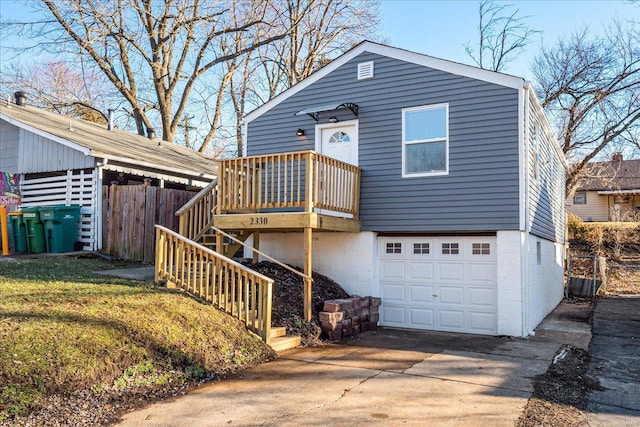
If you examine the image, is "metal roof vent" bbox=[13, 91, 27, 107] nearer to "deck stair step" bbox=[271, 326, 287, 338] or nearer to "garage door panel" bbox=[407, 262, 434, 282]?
"deck stair step" bbox=[271, 326, 287, 338]

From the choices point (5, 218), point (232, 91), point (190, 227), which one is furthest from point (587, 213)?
point (5, 218)

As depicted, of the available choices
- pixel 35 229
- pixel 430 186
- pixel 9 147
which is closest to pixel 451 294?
pixel 430 186

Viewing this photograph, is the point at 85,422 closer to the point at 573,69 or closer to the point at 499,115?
the point at 499,115

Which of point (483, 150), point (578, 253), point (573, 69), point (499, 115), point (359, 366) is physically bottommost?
point (359, 366)

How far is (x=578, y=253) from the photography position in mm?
19984

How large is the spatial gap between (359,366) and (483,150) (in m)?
4.89

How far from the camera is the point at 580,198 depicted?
3128 cm

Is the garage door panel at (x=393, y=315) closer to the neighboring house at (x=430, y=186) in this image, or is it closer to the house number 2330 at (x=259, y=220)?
the neighboring house at (x=430, y=186)

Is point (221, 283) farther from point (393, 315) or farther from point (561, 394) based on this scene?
point (561, 394)

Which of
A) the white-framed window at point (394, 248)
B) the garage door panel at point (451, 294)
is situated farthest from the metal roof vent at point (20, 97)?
the garage door panel at point (451, 294)

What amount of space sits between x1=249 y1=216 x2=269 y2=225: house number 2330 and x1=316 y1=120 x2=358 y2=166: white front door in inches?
105

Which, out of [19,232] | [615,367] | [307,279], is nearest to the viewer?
[615,367]

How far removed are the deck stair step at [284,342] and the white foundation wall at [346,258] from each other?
273 centimetres

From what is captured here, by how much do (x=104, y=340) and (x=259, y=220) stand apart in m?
3.98
